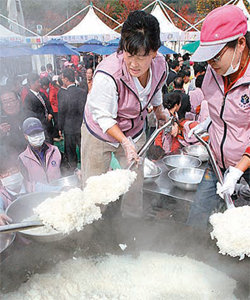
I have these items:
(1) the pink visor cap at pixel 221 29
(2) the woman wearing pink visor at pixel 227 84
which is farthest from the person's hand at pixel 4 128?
(1) the pink visor cap at pixel 221 29

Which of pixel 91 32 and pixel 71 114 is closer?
pixel 71 114

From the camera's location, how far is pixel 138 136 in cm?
268

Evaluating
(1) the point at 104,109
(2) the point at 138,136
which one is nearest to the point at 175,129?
(2) the point at 138,136

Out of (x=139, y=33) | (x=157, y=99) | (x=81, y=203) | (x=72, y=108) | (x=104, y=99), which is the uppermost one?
(x=139, y=33)

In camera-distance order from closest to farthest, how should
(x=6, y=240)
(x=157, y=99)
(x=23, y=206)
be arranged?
(x=6, y=240), (x=23, y=206), (x=157, y=99)

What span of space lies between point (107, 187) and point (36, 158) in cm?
192

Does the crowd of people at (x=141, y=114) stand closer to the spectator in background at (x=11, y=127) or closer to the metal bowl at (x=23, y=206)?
the spectator in background at (x=11, y=127)

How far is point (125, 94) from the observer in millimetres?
2199

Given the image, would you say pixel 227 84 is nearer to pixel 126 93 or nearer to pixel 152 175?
pixel 126 93

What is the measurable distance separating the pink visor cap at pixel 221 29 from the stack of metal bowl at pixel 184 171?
153 cm

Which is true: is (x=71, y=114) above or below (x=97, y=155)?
below

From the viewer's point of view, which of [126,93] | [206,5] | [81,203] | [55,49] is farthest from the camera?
[206,5]

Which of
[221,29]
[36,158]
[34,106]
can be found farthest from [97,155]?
[34,106]

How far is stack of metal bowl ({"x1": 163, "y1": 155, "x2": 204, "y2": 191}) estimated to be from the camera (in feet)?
9.86
